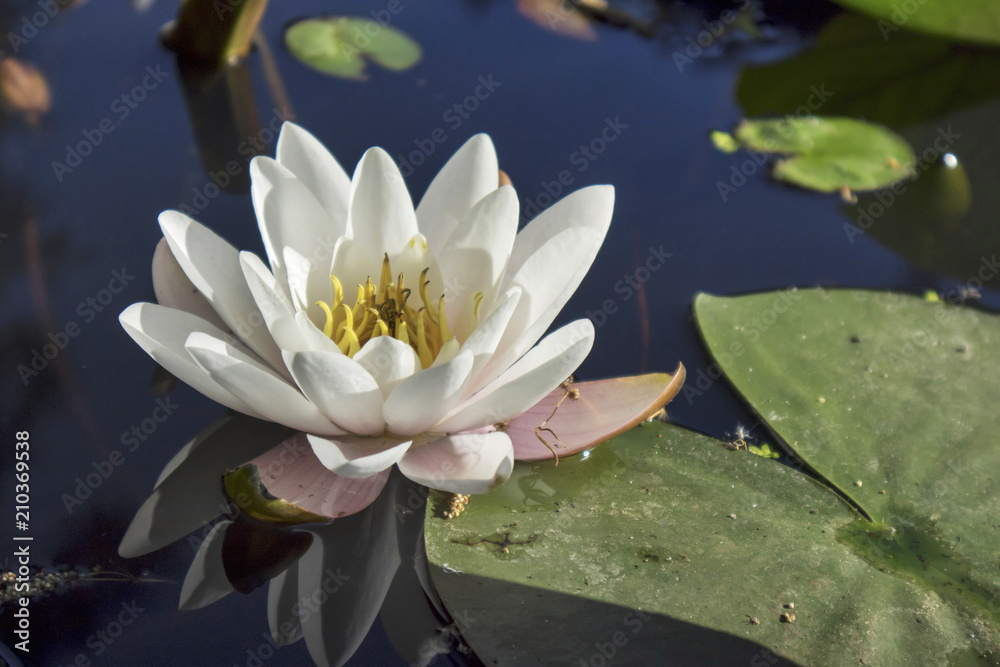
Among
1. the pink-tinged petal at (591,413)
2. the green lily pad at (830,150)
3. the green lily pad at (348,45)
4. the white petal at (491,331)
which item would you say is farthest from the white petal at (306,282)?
the green lily pad at (830,150)

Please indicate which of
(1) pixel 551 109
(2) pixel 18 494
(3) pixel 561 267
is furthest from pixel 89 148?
(3) pixel 561 267

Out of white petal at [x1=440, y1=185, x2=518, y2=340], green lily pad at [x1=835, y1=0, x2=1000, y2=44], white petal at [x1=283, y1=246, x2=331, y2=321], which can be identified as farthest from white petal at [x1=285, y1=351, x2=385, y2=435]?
green lily pad at [x1=835, y1=0, x2=1000, y2=44]

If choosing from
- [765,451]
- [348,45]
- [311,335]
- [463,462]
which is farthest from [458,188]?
[348,45]

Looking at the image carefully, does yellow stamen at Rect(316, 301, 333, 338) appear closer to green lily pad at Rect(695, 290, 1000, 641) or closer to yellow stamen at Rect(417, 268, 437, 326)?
yellow stamen at Rect(417, 268, 437, 326)

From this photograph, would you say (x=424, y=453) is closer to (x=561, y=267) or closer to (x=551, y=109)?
(x=561, y=267)

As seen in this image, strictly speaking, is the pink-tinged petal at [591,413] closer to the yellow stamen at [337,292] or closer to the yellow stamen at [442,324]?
the yellow stamen at [442,324]
